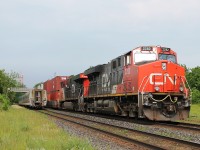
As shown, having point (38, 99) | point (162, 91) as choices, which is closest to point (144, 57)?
point (162, 91)

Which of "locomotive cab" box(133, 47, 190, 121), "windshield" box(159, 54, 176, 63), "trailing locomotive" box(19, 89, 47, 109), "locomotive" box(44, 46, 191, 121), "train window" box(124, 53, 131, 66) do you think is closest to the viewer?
"locomotive cab" box(133, 47, 190, 121)

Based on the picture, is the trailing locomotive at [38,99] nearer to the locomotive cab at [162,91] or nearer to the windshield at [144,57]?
the windshield at [144,57]

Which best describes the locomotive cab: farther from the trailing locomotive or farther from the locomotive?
the trailing locomotive

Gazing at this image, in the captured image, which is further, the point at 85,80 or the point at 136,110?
the point at 85,80

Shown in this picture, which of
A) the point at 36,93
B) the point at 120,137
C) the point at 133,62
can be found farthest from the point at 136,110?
the point at 36,93

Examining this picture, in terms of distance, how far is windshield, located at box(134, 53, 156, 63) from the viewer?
18559mm

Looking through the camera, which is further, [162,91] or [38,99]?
[38,99]

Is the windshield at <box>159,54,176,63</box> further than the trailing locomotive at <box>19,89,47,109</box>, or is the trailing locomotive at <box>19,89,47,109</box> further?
Answer: the trailing locomotive at <box>19,89,47,109</box>

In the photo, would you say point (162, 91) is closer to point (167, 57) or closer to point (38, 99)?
point (167, 57)

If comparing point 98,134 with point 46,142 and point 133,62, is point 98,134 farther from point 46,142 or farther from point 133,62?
point 133,62

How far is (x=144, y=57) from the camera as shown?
61.2 ft

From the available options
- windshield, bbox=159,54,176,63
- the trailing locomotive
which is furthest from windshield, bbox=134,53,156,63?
the trailing locomotive

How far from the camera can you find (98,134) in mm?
13555

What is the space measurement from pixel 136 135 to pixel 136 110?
5.22 meters
